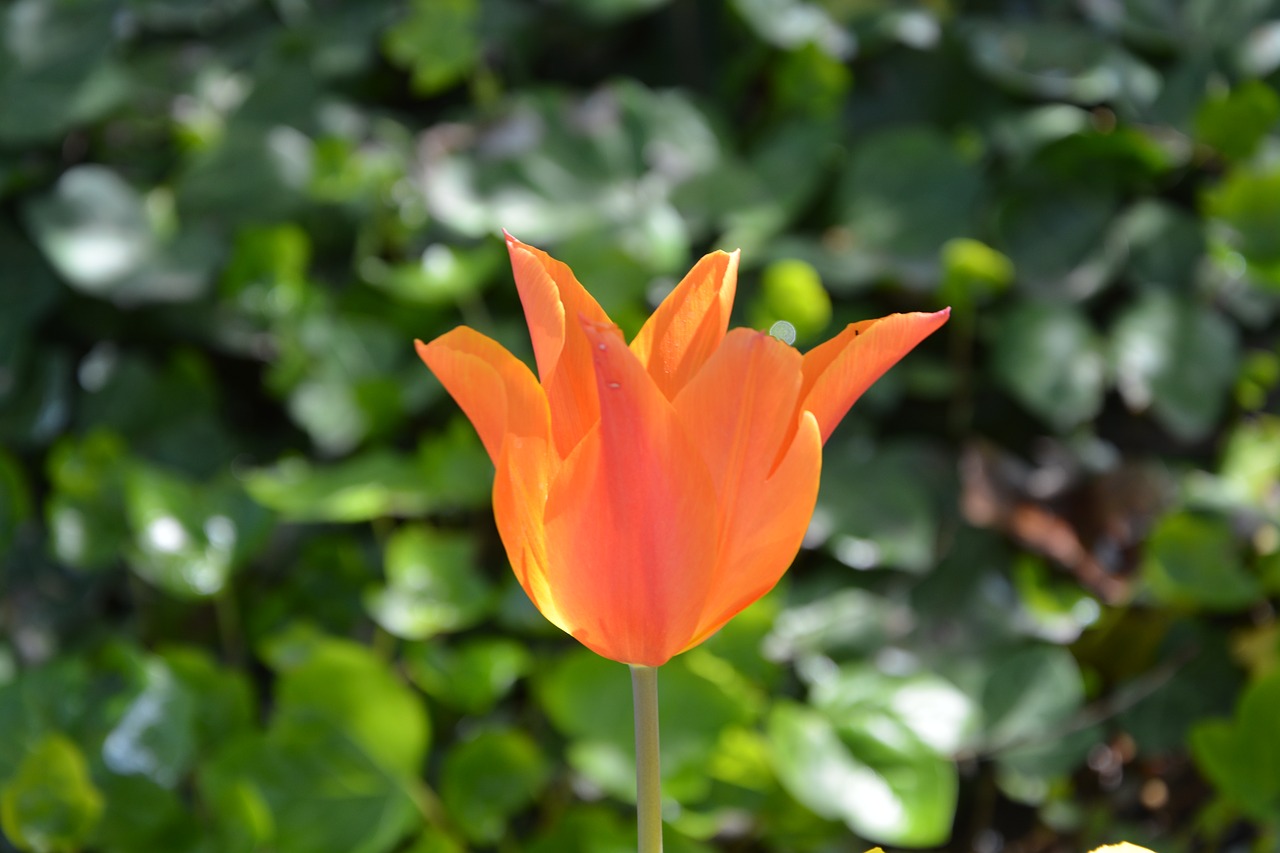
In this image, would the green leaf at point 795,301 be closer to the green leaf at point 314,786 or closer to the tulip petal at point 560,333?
the green leaf at point 314,786

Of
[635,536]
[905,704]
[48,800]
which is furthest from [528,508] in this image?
[905,704]

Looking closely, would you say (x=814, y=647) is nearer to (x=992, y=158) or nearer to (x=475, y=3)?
(x=992, y=158)

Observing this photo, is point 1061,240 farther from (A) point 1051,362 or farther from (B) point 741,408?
(B) point 741,408

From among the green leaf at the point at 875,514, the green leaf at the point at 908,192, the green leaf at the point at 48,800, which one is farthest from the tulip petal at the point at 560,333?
the green leaf at the point at 908,192

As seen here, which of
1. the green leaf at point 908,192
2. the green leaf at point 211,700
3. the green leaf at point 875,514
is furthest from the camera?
the green leaf at point 908,192

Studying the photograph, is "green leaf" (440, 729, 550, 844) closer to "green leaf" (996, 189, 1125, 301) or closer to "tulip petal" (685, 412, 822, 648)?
"tulip petal" (685, 412, 822, 648)

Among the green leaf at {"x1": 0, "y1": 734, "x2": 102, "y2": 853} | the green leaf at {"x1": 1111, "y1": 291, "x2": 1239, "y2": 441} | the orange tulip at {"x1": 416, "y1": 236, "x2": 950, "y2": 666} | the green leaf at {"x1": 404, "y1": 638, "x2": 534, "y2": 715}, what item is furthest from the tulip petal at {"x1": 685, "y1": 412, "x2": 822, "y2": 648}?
the green leaf at {"x1": 1111, "y1": 291, "x2": 1239, "y2": 441}
